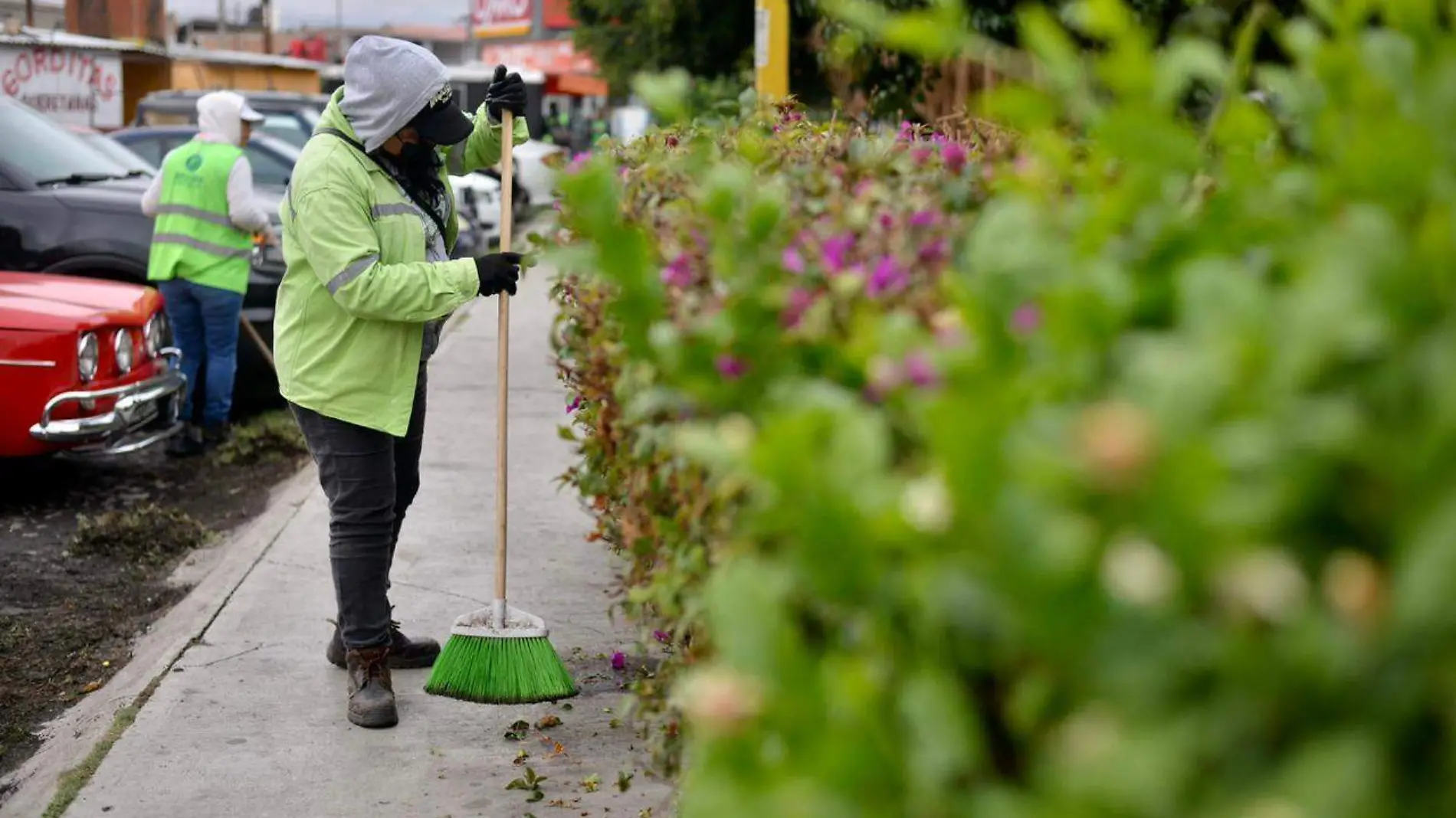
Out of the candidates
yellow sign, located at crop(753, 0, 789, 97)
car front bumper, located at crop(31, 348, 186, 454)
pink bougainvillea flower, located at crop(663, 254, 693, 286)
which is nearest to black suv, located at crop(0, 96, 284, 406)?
car front bumper, located at crop(31, 348, 186, 454)

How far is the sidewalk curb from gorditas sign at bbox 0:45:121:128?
13.1 meters

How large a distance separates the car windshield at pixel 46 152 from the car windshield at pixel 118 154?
12 cm

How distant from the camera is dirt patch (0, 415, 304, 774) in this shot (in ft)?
17.8

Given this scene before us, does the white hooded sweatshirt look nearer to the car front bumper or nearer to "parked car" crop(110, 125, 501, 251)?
the car front bumper

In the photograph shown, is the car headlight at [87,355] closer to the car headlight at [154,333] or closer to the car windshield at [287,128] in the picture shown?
the car headlight at [154,333]

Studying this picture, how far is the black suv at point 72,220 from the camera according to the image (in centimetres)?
930

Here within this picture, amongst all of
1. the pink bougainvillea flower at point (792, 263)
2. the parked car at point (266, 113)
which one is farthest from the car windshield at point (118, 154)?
the pink bougainvillea flower at point (792, 263)

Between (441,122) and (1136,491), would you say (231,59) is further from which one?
(1136,491)

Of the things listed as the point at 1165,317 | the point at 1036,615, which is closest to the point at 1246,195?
the point at 1165,317

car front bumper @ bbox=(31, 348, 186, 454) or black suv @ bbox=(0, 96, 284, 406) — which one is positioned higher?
black suv @ bbox=(0, 96, 284, 406)

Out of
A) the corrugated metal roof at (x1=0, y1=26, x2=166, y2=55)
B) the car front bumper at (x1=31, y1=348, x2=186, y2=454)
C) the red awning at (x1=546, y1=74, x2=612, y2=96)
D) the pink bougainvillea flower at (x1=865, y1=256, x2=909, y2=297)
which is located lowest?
the car front bumper at (x1=31, y1=348, x2=186, y2=454)

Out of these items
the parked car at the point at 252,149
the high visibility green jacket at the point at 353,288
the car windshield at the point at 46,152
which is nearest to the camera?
the high visibility green jacket at the point at 353,288

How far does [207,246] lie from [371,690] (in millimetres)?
4614

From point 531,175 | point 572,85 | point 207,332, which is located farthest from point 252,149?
point 572,85
